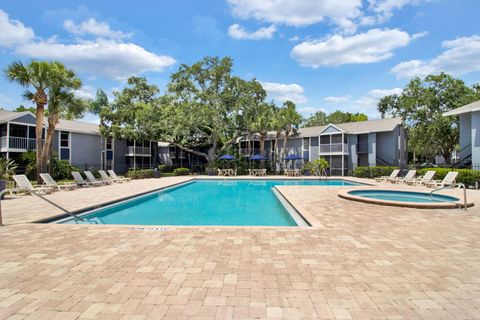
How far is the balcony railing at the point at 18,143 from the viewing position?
20094 millimetres

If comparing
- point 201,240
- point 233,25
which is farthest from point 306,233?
point 233,25

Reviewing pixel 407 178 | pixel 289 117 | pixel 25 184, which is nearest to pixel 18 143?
pixel 25 184

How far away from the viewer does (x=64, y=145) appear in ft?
81.4

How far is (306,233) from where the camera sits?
564 cm

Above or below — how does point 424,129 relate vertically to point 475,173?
above

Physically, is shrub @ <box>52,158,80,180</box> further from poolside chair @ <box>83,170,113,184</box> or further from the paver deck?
the paver deck

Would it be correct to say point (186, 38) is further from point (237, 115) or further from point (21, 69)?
point (237, 115)

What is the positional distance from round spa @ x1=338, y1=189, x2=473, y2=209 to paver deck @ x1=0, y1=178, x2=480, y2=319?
2.53 meters

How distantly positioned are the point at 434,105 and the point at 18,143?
3848 centimetres

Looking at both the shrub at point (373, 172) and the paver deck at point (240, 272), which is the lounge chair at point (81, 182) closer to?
the paver deck at point (240, 272)

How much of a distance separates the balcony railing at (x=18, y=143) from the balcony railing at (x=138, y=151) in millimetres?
9574

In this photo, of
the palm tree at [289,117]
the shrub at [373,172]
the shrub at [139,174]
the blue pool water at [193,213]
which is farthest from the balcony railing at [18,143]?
the shrub at [373,172]

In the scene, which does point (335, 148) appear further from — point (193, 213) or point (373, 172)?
point (193, 213)

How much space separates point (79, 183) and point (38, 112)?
455 centimetres
